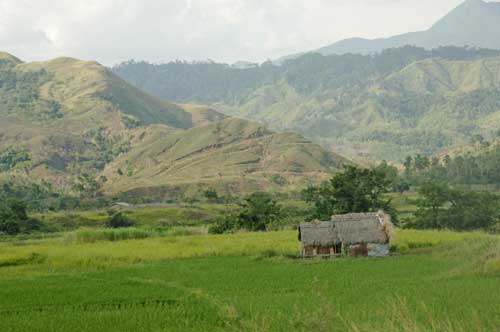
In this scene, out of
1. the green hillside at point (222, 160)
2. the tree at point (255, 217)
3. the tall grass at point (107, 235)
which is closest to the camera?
the tall grass at point (107, 235)

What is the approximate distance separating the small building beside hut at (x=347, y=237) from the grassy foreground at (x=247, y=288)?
4.16ft

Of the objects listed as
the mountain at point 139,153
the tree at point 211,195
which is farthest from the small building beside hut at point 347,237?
the mountain at point 139,153

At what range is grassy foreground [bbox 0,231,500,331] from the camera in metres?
12.2

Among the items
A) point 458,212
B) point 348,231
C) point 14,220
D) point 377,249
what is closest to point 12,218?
point 14,220

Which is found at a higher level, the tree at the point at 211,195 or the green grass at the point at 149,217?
the tree at the point at 211,195

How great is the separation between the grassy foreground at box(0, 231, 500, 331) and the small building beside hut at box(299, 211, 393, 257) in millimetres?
1269

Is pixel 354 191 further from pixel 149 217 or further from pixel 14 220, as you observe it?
pixel 149 217

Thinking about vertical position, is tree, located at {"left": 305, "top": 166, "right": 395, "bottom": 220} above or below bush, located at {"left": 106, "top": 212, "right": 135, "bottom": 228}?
above

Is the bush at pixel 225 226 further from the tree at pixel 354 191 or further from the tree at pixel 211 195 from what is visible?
the tree at pixel 211 195

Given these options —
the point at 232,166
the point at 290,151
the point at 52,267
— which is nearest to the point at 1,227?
the point at 52,267

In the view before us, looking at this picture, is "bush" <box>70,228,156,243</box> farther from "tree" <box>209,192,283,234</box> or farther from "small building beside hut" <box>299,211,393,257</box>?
"small building beside hut" <box>299,211,393,257</box>

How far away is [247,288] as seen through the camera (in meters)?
19.0

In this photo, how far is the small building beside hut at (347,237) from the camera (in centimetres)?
2978

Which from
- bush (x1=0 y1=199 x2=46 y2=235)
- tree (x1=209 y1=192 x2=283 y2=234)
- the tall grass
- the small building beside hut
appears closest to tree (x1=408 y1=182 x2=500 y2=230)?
tree (x1=209 y1=192 x2=283 y2=234)
